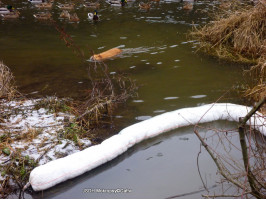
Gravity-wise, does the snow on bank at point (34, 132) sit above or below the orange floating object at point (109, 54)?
below

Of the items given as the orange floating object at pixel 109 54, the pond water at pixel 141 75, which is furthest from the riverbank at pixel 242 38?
the orange floating object at pixel 109 54

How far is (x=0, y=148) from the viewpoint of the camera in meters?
3.74

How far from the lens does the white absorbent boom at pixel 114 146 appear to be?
335cm

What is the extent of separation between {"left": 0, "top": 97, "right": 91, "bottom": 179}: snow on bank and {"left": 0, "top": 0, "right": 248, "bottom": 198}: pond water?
0.52 metres

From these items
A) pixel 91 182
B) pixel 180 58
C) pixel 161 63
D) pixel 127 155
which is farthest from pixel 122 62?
pixel 91 182

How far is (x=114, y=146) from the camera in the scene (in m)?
3.89

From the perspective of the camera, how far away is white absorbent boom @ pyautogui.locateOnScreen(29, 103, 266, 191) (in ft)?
11.0

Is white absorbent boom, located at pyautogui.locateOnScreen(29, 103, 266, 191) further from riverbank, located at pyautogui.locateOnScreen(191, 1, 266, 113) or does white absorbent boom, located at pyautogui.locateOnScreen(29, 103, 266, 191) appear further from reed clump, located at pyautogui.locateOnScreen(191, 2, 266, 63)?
reed clump, located at pyautogui.locateOnScreen(191, 2, 266, 63)

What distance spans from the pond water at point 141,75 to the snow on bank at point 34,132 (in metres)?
0.52

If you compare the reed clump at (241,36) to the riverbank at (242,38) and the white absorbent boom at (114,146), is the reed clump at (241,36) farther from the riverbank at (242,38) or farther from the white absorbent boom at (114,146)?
the white absorbent boom at (114,146)

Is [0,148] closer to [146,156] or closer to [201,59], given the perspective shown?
[146,156]

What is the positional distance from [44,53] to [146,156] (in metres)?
5.32

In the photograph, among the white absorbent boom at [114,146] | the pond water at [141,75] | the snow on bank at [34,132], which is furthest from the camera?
the snow on bank at [34,132]

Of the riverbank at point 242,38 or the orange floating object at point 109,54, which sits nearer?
the riverbank at point 242,38
